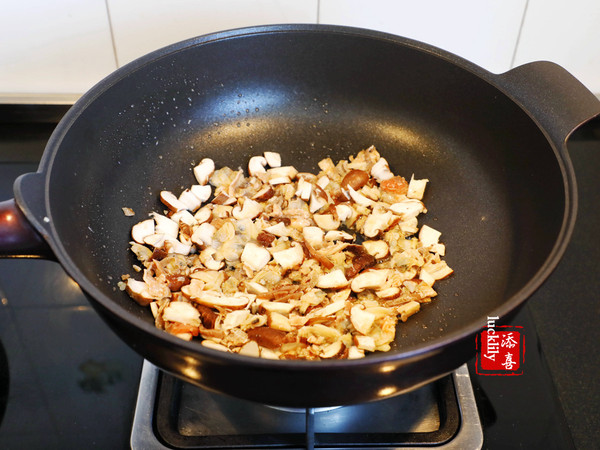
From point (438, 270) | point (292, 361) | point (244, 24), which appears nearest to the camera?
point (292, 361)

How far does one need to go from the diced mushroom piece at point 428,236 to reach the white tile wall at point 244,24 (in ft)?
1.30

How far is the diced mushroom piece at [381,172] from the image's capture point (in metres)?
0.94

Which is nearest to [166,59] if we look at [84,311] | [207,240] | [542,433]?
[207,240]

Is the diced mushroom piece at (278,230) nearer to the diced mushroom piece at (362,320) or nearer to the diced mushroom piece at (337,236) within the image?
the diced mushroom piece at (337,236)

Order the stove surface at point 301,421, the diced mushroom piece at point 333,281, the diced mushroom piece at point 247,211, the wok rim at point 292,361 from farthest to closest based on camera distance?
the diced mushroom piece at point 247,211 < the diced mushroom piece at point 333,281 < the stove surface at point 301,421 < the wok rim at point 292,361

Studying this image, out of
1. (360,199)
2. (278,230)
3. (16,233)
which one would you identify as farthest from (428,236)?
(16,233)

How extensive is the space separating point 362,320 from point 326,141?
14.9 inches

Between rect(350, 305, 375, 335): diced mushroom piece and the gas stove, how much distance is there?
10 centimetres

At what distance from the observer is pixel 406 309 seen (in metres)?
0.76

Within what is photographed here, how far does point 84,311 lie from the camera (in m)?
0.84

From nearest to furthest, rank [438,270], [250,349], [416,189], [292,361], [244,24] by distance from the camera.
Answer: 1. [292,361]
2. [250,349]
3. [438,270]
4. [416,189]
5. [244,24]

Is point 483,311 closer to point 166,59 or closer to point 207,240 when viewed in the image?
point 207,240

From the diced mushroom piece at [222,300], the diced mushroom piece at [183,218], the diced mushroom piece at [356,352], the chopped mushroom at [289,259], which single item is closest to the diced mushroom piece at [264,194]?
the chopped mushroom at [289,259]

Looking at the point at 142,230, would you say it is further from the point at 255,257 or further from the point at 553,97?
the point at 553,97
